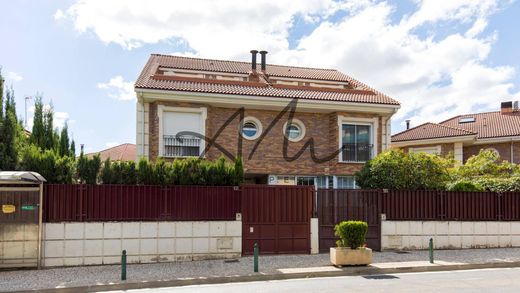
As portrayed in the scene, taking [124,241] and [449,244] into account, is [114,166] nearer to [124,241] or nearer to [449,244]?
[124,241]

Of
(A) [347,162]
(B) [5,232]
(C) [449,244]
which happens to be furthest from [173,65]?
(C) [449,244]

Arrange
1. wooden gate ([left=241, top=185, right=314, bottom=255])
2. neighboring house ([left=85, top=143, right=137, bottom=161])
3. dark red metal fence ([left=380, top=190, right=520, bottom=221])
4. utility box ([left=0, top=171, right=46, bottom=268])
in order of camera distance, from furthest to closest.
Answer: neighboring house ([left=85, top=143, right=137, bottom=161]) < dark red metal fence ([left=380, top=190, right=520, bottom=221]) < wooden gate ([left=241, top=185, right=314, bottom=255]) < utility box ([left=0, top=171, right=46, bottom=268])

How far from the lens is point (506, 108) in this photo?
106 feet

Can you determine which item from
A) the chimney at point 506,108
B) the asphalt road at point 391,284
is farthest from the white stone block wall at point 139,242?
the chimney at point 506,108

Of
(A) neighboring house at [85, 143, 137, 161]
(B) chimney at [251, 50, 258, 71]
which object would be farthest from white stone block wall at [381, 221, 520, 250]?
(A) neighboring house at [85, 143, 137, 161]

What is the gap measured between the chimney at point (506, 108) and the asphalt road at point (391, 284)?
24.0m

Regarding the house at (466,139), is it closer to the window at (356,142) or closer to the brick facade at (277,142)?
the brick facade at (277,142)

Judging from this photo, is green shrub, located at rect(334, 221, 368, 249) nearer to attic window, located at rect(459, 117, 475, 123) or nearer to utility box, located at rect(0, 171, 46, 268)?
utility box, located at rect(0, 171, 46, 268)

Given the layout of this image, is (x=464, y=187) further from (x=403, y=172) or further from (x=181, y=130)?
(x=181, y=130)

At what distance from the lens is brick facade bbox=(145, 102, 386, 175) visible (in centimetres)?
1827

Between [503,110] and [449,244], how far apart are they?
69.6ft

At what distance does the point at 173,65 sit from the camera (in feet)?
76.9

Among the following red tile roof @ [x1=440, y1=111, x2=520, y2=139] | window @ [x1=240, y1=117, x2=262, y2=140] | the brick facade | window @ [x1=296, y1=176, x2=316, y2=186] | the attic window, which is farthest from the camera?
the attic window

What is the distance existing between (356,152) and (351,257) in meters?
8.47
